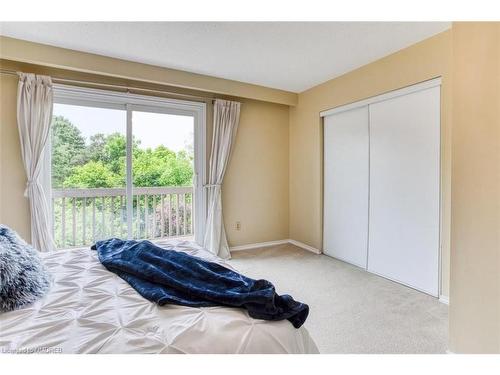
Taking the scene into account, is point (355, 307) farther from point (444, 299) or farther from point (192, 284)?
point (192, 284)

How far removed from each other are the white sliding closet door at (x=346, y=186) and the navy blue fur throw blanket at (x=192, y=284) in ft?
7.31

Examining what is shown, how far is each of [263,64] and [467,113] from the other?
6.81 ft

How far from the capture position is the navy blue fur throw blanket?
1075mm

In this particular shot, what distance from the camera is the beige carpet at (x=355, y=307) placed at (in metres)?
1.72

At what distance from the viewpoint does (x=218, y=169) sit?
358 cm

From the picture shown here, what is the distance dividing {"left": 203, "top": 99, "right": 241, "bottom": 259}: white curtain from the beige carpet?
0.38 meters

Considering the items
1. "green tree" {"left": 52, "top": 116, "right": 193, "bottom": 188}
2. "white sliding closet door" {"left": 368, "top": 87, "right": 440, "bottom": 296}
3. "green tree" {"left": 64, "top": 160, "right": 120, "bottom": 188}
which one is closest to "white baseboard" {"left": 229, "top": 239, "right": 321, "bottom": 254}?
"white sliding closet door" {"left": 368, "top": 87, "right": 440, "bottom": 296}

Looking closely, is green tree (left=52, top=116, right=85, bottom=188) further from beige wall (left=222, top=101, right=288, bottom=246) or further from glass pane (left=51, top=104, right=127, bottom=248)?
beige wall (left=222, top=101, right=288, bottom=246)

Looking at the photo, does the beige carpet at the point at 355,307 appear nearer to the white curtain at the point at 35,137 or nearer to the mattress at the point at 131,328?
the mattress at the point at 131,328

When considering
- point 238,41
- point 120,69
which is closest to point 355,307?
point 238,41

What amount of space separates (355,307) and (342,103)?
2.35 m
